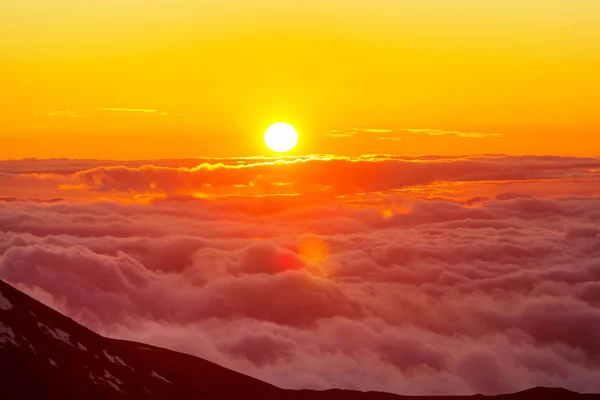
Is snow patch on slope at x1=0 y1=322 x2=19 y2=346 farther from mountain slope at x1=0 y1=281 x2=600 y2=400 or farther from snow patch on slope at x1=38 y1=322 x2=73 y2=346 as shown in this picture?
snow patch on slope at x1=38 y1=322 x2=73 y2=346

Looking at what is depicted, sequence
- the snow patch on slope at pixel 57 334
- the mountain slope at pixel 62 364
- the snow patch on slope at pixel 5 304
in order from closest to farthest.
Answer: the mountain slope at pixel 62 364, the snow patch on slope at pixel 5 304, the snow patch on slope at pixel 57 334

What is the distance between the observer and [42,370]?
107500 millimetres

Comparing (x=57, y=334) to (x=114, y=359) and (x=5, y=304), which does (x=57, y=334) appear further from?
(x=114, y=359)

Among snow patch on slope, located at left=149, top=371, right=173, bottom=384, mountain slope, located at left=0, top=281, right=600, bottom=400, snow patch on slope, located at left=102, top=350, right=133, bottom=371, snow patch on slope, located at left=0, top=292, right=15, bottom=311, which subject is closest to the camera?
mountain slope, located at left=0, top=281, right=600, bottom=400

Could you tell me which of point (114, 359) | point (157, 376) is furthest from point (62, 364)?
point (157, 376)

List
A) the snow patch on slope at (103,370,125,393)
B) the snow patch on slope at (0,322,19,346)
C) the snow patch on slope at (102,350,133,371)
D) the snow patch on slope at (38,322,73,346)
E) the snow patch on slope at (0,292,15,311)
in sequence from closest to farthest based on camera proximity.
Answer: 1. the snow patch on slope at (0,322,19,346)
2. the snow patch on slope at (103,370,125,393)
3. the snow patch on slope at (0,292,15,311)
4. the snow patch on slope at (38,322,73,346)
5. the snow patch on slope at (102,350,133,371)

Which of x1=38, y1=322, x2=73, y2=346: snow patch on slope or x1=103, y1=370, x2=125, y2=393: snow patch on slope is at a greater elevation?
x1=38, y1=322, x2=73, y2=346: snow patch on slope

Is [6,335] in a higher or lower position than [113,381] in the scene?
higher

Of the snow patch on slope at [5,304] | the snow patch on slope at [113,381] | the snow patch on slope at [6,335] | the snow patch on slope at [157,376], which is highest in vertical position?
the snow patch on slope at [5,304]

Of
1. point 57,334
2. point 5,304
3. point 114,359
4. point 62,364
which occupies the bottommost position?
point 62,364

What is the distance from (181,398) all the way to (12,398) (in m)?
45.7

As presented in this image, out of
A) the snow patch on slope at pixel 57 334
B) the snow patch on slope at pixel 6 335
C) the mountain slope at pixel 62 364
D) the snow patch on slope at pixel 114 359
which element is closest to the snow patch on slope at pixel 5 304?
the mountain slope at pixel 62 364

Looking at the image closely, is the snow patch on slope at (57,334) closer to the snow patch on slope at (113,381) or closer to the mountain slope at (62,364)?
the mountain slope at (62,364)

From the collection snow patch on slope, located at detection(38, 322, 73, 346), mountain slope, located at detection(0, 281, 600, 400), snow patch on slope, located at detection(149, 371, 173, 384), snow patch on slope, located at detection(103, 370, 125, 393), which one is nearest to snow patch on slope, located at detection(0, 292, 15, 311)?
mountain slope, located at detection(0, 281, 600, 400)
